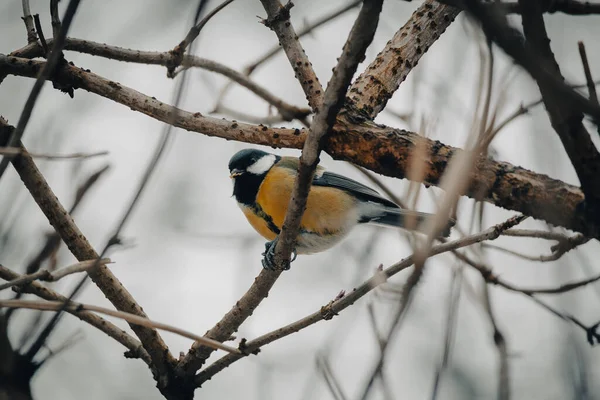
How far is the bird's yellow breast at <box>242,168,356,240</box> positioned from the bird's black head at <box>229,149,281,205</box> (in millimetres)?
104

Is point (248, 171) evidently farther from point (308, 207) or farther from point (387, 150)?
point (387, 150)

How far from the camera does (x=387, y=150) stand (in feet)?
7.10

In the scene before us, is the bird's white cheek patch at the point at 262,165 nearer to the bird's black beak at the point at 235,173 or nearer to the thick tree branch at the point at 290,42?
the bird's black beak at the point at 235,173

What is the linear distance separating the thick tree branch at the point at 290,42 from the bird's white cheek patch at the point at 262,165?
129cm

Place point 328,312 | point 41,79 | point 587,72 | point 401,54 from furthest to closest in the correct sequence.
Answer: point 401,54, point 328,312, point 587,72, point 41,79

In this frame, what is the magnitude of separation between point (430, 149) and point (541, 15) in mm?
942

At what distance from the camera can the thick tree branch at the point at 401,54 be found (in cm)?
286

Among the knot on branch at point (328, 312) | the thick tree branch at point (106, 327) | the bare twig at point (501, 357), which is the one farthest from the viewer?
the knot on branch at point (328, 312)

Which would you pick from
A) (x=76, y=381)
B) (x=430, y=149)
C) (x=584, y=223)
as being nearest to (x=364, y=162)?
(x=430, y=149)

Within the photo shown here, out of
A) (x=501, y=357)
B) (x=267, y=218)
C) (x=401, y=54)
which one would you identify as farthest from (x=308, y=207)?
(x=501, y=357)

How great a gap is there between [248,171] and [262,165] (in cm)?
11

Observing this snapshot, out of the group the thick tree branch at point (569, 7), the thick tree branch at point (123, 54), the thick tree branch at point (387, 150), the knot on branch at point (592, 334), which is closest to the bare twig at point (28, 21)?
the thick tree branch at point (123, 54)

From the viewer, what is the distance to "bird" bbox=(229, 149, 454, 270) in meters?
3.46

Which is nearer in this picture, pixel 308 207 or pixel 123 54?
pixel 123 54
